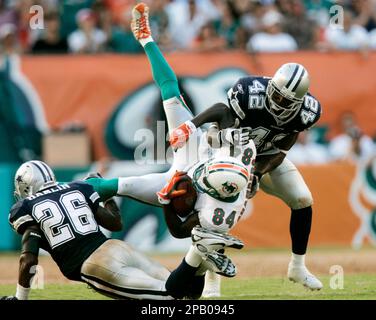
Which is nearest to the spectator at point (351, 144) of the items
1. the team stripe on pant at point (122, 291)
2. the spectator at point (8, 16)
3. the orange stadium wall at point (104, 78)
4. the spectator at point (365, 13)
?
the orange stadium wall at point (104, 78)

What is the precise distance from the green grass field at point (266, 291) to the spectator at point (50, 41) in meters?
5.93

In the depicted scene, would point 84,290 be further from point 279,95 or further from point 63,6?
point 63,6

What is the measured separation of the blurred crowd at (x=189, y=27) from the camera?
13.5 meters

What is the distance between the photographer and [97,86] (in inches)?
522

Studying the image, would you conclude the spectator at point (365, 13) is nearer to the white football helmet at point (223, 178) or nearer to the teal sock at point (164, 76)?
the teal sock at point (164, 76)

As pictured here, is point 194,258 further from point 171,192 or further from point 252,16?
point 252,16

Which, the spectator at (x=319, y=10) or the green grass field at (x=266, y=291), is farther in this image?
the spectator at (x=319, y=10)

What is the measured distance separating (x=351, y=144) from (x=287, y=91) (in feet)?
20.4

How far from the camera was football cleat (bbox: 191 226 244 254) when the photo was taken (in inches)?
249

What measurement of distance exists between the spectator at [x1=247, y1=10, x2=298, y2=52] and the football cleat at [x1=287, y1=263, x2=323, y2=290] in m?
6.38

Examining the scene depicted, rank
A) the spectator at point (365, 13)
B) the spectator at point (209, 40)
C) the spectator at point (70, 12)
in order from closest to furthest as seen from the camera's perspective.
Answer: the spectator at point (209, 40)
the spectator at point (70, 12)
the spectator at point (365, 13)
